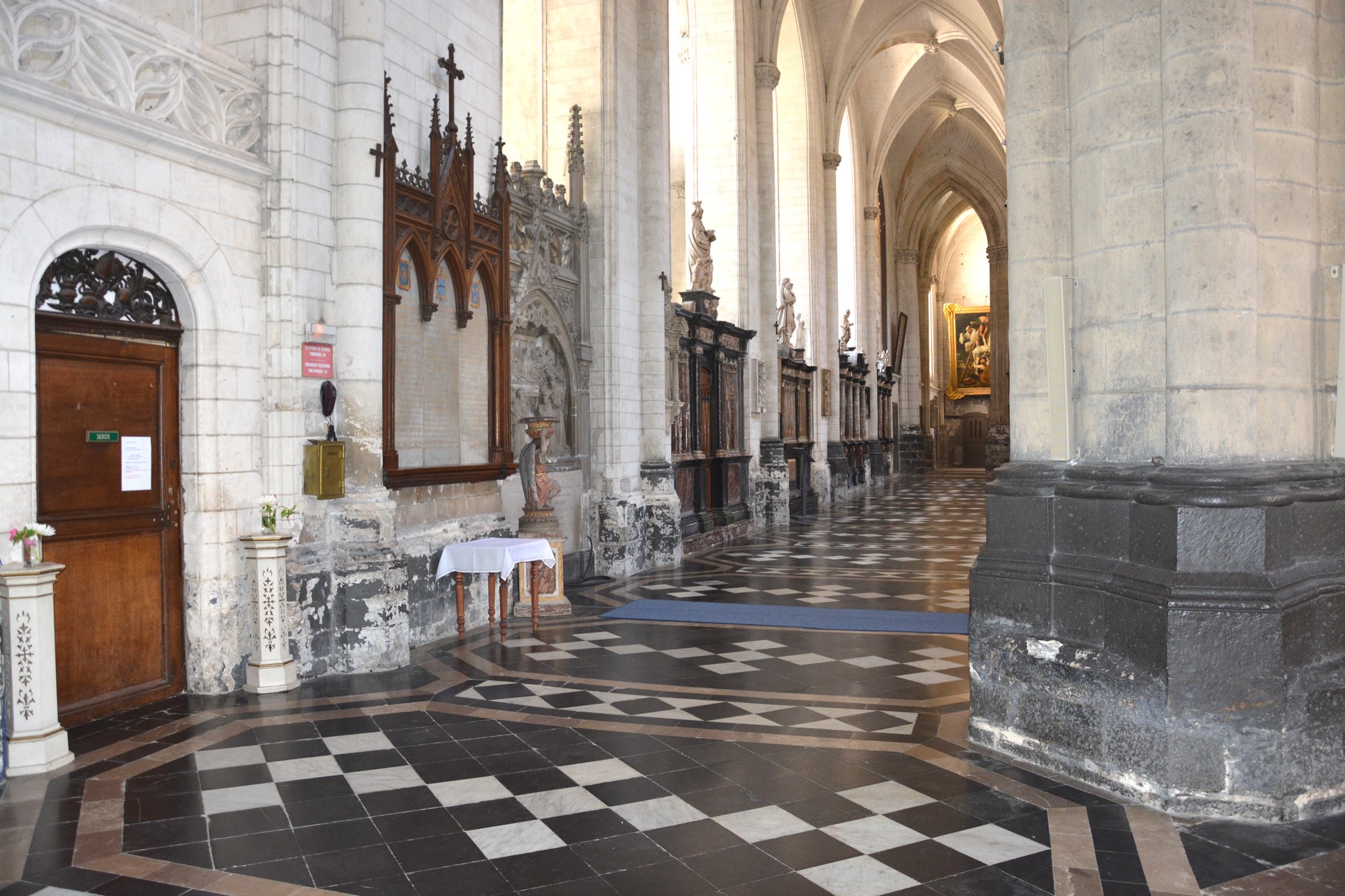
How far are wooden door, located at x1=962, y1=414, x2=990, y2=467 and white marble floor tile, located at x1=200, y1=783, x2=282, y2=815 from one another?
45.0m

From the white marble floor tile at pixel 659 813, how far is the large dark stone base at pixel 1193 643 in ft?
5.53

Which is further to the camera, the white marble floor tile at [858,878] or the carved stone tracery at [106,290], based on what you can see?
the carved stone tracery at [106,290]

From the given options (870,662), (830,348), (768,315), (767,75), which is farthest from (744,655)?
(830,348)

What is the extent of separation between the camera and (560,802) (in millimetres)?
4086

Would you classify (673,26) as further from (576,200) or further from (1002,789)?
(1002,789)

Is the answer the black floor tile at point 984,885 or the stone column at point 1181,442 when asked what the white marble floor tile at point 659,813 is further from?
the stone column at point 1181,442

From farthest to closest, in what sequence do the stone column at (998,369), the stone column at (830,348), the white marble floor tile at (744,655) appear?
1. the stone column at (998,369)
2. the stone column at (830,348)
3. the white marble floor tile at (744,655)

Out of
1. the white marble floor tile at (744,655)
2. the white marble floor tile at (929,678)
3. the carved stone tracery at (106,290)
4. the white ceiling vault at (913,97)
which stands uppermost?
the white ceiling vault at (913,97)

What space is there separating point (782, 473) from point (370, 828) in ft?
48.2

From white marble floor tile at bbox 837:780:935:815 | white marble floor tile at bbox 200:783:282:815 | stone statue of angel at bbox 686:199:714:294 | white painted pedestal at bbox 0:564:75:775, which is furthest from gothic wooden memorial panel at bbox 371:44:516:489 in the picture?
stone statue of angel at bbox 686:199:714:294

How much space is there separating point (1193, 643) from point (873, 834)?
1527 millimetres

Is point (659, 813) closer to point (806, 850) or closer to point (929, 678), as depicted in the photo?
point (806, 850)

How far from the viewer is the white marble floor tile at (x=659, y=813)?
387 centimetres

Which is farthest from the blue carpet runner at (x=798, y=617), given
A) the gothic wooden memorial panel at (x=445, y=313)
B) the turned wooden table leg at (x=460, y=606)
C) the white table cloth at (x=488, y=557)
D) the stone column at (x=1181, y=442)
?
the stone column at (x=1181, y=442)
